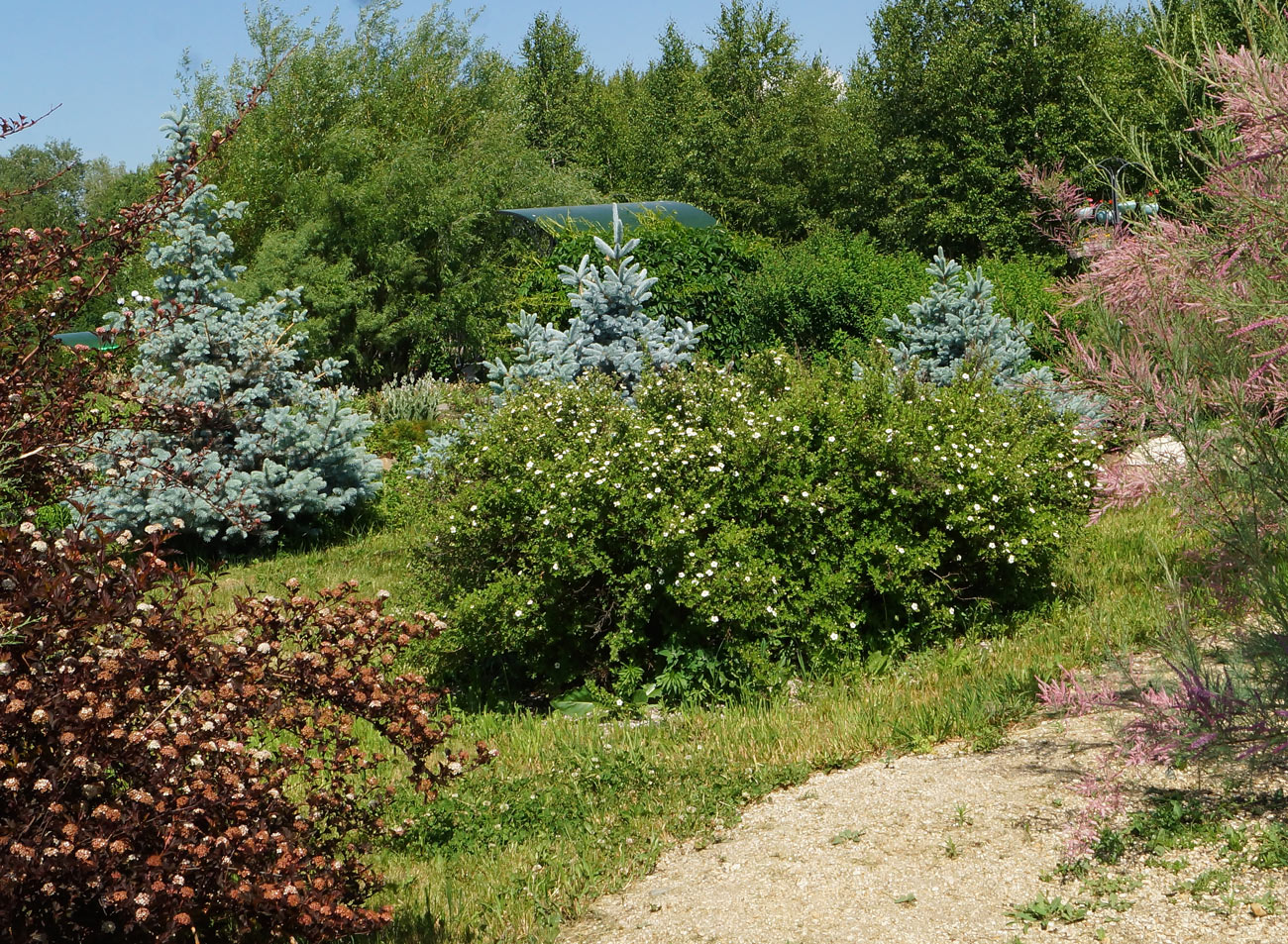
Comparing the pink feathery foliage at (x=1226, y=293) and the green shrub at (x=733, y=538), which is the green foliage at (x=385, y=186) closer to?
the green shrub at (x=733, y=538)

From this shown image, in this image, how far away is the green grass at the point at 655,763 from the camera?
3.96m

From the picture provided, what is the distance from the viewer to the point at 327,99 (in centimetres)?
2194

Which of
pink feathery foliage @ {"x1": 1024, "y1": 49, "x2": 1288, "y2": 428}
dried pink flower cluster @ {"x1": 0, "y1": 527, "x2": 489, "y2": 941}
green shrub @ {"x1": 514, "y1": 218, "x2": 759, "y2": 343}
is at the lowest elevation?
dried pink flower cluster @ {"x1": 0, "y1": 527, "x2": 489, "y2": 941}

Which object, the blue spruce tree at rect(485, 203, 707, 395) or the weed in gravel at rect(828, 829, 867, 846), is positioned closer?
the weed in gravel at rect(828, 829, 867, 846)

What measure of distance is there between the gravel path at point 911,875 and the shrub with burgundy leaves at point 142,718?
0.96 meters

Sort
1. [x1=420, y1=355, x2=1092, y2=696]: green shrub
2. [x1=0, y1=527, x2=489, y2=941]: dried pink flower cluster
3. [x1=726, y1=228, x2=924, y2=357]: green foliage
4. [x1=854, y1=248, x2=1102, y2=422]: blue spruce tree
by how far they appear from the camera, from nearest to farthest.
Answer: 1. [x1=0, y1=527, x2=489, y2=941]: dried pink flower cluster
2. [x1=420, y1=355, x2=1092, y2=696]: green shrub
3. [x1=854, y1=248, x2=1102, y2=422]: blue spruce tree
4. [x1=726, y1=228, x2=924, y2=357]: green foliage

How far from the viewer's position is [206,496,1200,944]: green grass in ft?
13.0

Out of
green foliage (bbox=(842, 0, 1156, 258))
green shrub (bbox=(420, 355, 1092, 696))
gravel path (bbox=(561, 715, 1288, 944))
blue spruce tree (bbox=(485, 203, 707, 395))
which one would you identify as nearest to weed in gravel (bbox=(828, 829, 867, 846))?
gravel path (bbox=(561, 715, 1288, 944))

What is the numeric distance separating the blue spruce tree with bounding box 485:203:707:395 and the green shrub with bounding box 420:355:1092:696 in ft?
6.33

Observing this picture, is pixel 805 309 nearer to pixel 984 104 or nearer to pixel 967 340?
pixel 967 340

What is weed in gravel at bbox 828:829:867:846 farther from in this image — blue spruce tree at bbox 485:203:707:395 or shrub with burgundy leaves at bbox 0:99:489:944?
blue spruce tree at bbox 485:203:707:395

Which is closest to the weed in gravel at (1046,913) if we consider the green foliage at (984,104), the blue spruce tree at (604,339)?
the blue spruce tree at (604,339)

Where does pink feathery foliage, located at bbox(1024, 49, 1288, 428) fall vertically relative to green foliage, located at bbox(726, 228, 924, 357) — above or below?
below

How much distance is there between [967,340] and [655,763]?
572 centimetres
